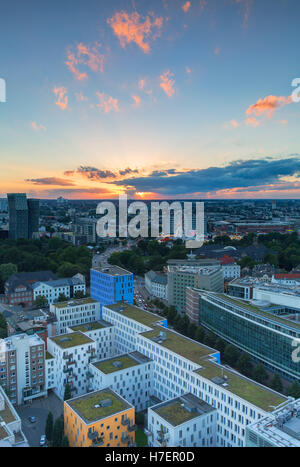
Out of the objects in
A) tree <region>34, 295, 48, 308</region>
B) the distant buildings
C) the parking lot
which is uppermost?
the distant buildings

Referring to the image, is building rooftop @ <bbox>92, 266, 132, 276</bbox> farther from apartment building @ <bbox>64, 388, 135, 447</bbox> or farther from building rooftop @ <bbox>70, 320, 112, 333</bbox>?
apartment building @ <bbox>64, 388, 135, 447</bbox>

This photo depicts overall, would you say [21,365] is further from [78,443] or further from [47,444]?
[78,443]

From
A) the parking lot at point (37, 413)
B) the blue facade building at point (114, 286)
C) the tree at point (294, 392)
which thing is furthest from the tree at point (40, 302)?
the tree at point (294, 392)

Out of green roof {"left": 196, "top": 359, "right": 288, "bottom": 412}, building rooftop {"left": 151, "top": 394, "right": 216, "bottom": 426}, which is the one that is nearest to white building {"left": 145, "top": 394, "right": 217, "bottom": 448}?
building rooftop {"left": 151, "top": 394, "right": 216, "bottom": 426}

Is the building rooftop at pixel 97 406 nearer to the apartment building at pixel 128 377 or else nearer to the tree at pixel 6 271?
the apartment building at pixel 128 377

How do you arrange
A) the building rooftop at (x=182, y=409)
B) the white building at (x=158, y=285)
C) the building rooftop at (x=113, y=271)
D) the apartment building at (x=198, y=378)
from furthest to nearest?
the white building at (x=158, y=285), the building rooftop at (x=113, y=271), the apartment building at (x=198, y=378), the building rooftop at (x=182, y=409)

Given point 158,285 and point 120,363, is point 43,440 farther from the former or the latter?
point 158,285
